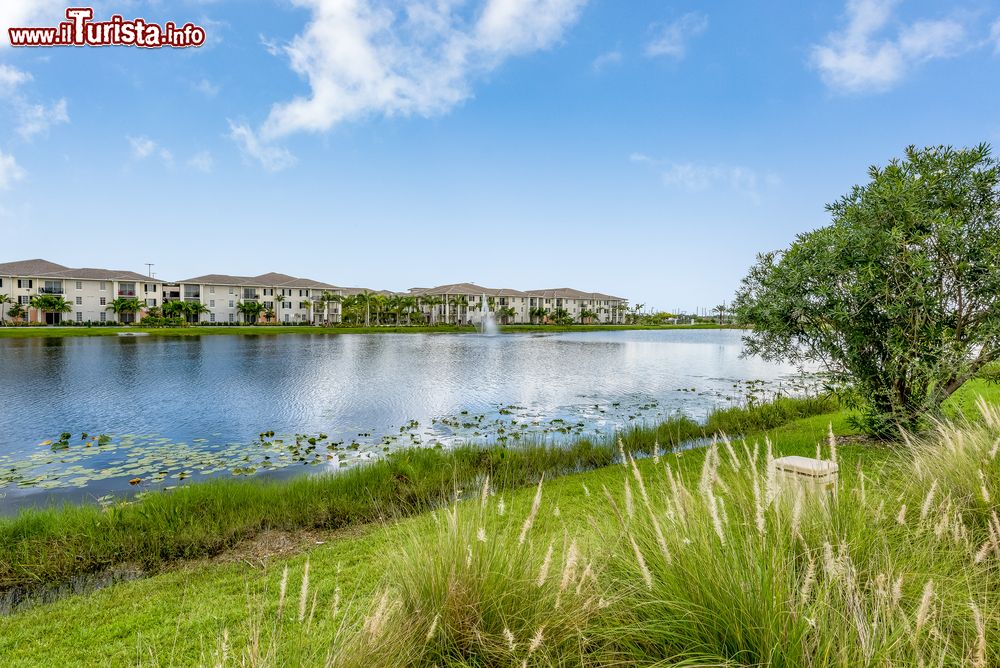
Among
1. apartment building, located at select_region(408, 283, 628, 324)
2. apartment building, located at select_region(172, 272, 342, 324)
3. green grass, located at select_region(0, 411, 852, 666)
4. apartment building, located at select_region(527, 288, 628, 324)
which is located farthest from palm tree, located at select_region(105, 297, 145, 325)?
green grass, located at select_region(0, 411, 852, 666)

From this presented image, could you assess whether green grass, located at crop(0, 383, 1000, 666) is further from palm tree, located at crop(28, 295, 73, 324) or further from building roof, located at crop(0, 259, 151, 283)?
building roof, located at crop(0, 259, 151, 283)

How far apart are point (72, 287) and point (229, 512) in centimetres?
9178

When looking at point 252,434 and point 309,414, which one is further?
point 309,414

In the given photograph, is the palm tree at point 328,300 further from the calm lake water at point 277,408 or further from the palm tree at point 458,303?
the calm lake water at point 277,408

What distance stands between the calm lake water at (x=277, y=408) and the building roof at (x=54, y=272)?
5725cm

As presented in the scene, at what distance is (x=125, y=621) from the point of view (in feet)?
12.7

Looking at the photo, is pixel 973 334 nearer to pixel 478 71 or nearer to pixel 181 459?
pixel 181 459

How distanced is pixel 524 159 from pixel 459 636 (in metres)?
47.5

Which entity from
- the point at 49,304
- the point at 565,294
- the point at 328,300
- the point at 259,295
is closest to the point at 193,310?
the point at 259,295

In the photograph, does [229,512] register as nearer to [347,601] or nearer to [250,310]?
[347,601]

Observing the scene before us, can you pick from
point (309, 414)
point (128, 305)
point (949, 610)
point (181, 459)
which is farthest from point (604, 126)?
point (128, 305)

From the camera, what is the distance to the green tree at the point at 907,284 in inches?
273

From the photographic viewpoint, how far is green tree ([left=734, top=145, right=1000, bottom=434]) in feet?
22.7

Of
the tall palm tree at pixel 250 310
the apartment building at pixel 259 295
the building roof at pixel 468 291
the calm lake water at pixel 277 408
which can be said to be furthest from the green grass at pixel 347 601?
the building roof at pixel 468 291
